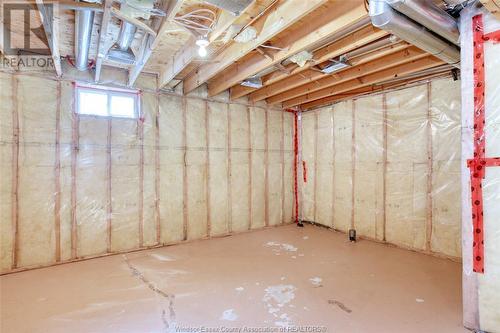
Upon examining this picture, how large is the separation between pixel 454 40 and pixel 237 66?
238 centimetres

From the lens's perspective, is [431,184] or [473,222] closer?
[473,222]

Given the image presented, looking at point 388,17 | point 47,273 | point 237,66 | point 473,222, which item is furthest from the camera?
point 237,66

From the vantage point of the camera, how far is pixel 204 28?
2473 mm

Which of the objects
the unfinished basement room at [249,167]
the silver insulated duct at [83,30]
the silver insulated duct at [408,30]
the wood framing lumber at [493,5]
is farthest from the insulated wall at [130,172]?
the wood framing lumber at [493,5]

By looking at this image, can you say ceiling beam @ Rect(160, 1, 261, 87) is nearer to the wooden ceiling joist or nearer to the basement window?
the basement window

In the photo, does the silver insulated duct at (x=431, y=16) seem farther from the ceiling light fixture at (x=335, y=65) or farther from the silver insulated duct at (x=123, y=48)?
the silver insulated duct at (x=123, y=48)

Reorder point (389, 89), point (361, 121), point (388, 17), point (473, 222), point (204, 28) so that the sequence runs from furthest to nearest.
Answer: point (361, 121) → point (389, 89) → point (204, 28) → point (473, 222) → point (388, 17)

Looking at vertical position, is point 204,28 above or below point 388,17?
above

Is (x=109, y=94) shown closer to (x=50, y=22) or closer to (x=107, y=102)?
(x=107, y=102)

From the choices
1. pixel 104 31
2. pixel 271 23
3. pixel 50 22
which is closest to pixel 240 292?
pixel 271 23

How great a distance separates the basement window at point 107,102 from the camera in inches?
148

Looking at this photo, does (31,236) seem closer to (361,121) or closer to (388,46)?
(388,46)

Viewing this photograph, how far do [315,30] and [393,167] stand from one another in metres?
2.67

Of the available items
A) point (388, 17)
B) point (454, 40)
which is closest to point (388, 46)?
point (454, 40)
